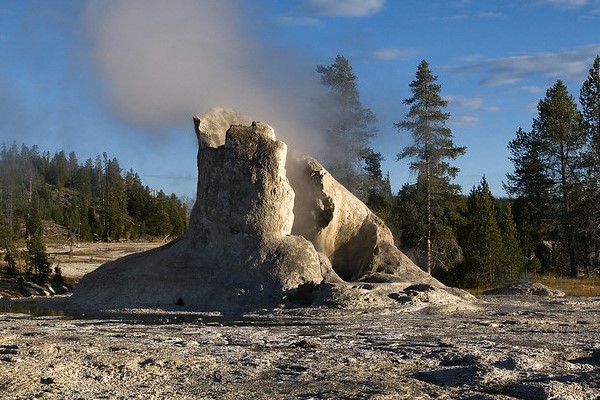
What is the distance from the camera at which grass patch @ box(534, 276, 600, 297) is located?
29250 mm

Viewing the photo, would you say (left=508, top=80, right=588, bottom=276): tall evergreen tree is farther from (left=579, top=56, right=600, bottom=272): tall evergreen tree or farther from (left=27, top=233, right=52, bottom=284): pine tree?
(left=27, top=233, right=52, bottom=284): pine tree

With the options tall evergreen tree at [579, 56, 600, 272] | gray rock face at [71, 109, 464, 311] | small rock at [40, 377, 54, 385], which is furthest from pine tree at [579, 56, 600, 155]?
small rock at [40, 377, 54, 385]

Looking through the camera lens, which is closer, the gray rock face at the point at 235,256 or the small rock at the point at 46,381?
the small rock at the point at 46,381

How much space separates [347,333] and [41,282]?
94.5 feet

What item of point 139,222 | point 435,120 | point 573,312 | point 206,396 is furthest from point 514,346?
point 139,222

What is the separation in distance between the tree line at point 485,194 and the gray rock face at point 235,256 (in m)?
9.36

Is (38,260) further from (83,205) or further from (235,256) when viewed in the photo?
(83,205)

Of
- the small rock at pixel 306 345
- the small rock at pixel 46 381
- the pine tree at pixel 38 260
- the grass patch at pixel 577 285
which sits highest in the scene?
the pine tree at pixel 38 260

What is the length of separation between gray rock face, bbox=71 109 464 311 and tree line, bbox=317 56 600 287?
9.36 m

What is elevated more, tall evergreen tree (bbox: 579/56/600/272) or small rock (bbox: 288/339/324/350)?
tall evergreen tree (bbox: 579/56/600/272)

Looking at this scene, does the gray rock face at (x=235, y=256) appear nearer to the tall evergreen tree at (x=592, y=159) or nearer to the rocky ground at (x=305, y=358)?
the rocky ground at (x=305, y=358)

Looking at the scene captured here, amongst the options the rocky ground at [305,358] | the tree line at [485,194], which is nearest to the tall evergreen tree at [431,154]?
the tree line at [485,194]

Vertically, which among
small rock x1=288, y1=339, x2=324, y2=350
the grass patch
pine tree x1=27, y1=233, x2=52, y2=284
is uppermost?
pine tree x1=27, y1=233, x2=52, y2=284

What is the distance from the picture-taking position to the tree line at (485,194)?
35.8m
